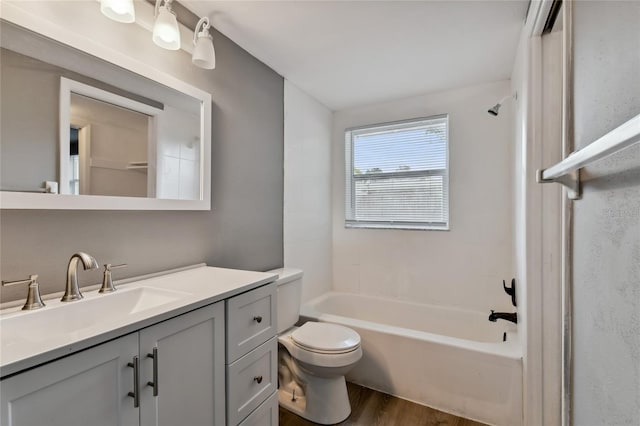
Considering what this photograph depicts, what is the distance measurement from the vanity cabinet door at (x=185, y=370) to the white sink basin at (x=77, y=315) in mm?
117

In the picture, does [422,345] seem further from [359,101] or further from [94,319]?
[359,101]

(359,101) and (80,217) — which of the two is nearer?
(80,217)

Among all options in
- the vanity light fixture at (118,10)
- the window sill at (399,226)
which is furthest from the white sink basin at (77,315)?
the window sill at (399,226)

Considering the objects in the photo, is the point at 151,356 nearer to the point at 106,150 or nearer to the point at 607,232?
the point at 106,150

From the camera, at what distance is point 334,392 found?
179 centimetres

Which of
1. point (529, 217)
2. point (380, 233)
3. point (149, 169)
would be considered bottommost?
point (380, 233)

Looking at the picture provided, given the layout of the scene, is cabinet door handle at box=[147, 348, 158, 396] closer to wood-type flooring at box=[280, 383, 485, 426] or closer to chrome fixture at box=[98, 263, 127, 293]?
chrome fixture at box=[98, 263, 127, 293]

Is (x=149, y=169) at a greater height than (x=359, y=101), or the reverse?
(x=359, y=101)

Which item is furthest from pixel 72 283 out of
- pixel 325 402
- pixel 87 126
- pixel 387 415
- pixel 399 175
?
pixel 399 175

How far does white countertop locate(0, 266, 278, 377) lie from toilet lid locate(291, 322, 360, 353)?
0.62m

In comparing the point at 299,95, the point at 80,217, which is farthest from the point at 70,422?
the point at 299,95

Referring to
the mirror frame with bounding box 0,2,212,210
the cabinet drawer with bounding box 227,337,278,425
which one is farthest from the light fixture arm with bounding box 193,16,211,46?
the cabinet drawer with bounding box 227,337,278,425

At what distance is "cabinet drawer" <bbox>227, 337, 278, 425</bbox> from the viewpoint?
1177 mm

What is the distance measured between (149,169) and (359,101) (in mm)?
2073
